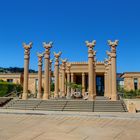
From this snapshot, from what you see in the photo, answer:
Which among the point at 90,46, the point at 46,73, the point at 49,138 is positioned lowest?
the point at 49,138

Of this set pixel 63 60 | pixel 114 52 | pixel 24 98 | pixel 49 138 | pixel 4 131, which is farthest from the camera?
pixel 63 60

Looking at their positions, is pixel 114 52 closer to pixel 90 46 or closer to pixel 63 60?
pixel 90 46

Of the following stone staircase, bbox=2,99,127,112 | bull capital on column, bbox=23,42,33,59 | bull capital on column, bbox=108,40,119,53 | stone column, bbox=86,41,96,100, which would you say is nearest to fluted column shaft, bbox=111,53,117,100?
bull capital on column, bbox=108,40,119,53

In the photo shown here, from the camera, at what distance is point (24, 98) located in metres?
37.8

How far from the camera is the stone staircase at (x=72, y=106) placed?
2936 cm

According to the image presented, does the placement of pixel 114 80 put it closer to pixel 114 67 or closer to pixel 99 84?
pixel 114 67

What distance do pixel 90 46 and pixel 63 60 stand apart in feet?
52.5

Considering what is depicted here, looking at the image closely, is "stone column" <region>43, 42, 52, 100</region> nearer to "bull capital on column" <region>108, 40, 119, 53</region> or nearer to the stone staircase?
the stone staircase

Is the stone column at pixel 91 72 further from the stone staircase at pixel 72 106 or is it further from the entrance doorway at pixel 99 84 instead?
the entrance doorway at pixel 99 84

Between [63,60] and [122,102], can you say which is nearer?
[122,102]

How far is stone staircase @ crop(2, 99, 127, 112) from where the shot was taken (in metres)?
29.4

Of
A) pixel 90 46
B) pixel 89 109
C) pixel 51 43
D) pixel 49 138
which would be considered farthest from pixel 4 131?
pixel 51 43

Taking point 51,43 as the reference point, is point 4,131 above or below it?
below

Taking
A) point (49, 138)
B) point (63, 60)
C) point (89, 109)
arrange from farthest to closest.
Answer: point (63, 60) → point (89, 109) → point (49, 138)
